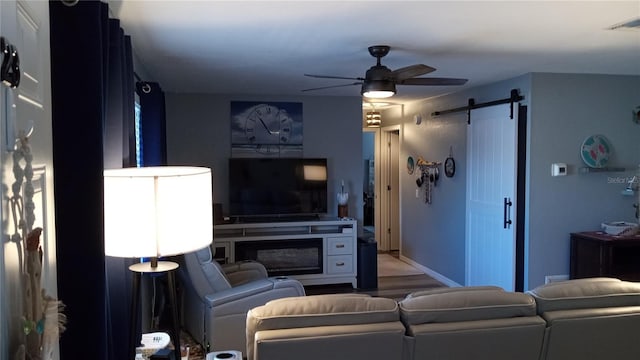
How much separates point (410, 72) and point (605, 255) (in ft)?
8.51

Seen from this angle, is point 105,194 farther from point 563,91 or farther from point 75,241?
point 563,91

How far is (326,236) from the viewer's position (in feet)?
19.2

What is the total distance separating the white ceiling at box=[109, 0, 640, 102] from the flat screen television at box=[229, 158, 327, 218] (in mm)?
1362

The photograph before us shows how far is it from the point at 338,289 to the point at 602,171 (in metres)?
3.06

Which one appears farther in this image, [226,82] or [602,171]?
[226,82]

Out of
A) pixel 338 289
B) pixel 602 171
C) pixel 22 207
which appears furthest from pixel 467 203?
pixel 22 207

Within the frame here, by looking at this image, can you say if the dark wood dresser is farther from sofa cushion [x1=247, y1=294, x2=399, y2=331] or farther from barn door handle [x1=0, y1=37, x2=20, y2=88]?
barn door handle [x1=0, y1=37, x2=20, y2=88]

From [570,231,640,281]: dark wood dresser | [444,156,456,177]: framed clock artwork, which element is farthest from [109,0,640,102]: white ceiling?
[570,231,640,281]: dark wood dresser

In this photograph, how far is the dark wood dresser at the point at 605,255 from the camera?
4.41 m

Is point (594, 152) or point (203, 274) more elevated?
point (594, 152)

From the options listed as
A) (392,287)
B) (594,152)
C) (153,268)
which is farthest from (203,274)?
(594,152)

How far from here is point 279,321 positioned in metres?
2.11

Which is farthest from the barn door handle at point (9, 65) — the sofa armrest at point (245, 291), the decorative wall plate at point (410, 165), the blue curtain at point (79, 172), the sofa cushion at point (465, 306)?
the decorative wall plate at point (410, 165)

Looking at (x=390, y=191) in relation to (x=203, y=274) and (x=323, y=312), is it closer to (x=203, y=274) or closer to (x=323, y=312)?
(x=203, y=274)
